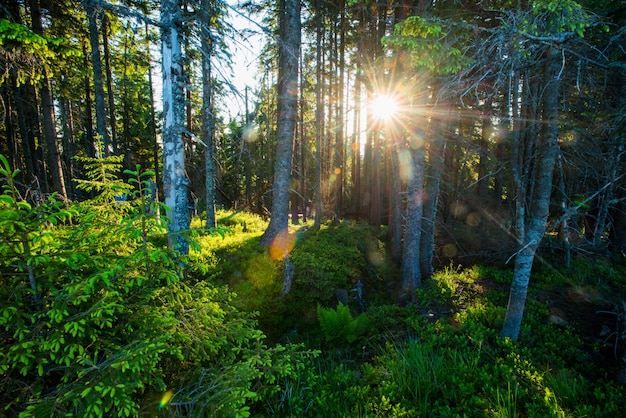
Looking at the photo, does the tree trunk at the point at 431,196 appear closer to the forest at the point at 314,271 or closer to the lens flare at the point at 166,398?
the forest at the point at 314,271

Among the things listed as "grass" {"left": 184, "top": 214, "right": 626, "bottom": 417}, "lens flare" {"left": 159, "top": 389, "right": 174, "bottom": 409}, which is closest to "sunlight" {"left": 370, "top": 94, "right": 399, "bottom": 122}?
"grass" {"left": 184, "top": 214, "right": 626, "bottom": 417}

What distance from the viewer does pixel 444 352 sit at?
18.1ft

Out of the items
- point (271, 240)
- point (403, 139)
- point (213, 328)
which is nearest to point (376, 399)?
point (213, 328)

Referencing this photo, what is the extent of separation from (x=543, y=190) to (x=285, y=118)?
263 inches

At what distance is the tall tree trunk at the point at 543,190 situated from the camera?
5145 mm

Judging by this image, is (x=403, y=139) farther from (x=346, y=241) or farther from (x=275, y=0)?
(x=275, y=0)

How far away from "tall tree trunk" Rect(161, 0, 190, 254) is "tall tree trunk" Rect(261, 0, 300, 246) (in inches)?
123

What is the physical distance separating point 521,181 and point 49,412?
1141 centimetres

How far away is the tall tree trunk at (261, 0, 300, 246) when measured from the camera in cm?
837

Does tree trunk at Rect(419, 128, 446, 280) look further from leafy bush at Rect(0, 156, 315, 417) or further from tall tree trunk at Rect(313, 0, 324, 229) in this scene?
leafy bush at Rect(0, 156, 315, 417)

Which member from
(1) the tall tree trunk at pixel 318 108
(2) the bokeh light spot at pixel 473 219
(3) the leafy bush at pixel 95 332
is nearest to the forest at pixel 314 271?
(3) the leafy bush at pixel 95 332

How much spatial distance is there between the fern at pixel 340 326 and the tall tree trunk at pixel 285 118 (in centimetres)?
323

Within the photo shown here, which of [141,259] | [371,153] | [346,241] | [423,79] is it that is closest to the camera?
[141,259]

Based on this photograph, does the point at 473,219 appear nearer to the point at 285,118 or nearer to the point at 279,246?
the point at 279,246
